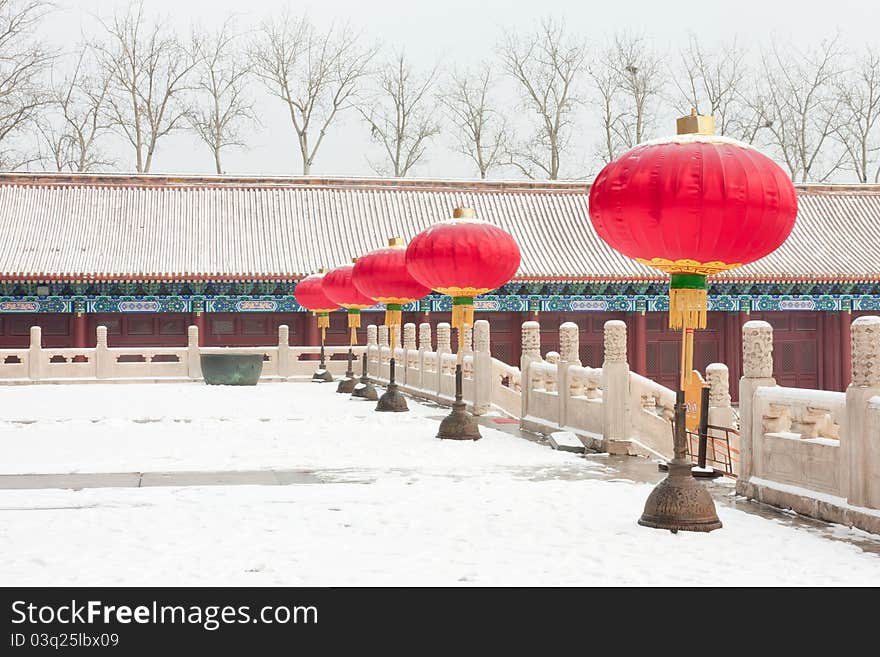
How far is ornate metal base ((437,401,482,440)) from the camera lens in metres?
12.0

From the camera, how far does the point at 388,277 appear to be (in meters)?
15.3

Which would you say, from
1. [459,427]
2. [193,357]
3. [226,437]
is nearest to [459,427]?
[459,427]

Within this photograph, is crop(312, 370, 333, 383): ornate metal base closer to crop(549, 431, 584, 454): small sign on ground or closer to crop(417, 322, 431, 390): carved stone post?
crop(417, 322, 431, 390): carved stone post

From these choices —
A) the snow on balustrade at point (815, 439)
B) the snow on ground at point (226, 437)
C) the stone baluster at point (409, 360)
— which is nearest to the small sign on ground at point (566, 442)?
the snow on ground at point (226, 437)

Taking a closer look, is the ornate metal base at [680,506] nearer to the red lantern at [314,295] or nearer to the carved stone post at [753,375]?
the carved stone post at [753,375]

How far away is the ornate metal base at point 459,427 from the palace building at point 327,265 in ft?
50.7

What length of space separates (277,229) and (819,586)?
25402mm

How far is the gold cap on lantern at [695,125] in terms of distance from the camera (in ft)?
23.5

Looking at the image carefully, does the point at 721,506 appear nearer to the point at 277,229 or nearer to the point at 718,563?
the point at 718,563

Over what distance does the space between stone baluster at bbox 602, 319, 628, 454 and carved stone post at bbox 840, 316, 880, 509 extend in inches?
155

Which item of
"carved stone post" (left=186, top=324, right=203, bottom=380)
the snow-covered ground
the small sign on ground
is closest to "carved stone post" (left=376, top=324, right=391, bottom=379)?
"carved stone post" (left=186, top=324, right=203, bottom=380)

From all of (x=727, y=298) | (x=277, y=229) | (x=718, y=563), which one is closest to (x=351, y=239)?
(x=277, y=229)

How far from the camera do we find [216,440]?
12094mm

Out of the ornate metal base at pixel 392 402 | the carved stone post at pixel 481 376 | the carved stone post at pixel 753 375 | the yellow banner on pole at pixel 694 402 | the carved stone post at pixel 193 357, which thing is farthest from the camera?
the carved stone post at pixel 193 357
